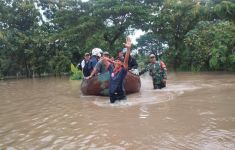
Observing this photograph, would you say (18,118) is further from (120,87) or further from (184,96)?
(184,96)

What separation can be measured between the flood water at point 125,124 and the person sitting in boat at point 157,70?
2.18 metres

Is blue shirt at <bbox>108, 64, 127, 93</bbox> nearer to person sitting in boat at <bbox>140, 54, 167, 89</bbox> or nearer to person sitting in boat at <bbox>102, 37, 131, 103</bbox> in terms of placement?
person sitting in boat at <bbox>102, 37, 131, 103</bbox>

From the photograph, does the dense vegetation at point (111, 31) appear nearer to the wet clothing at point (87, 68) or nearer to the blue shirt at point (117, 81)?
the wet clothing at point (87, 68)

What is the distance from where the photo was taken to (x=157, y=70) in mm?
11539

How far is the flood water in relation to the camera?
4949 millimetres

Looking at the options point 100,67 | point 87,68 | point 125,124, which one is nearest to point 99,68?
point 100,67

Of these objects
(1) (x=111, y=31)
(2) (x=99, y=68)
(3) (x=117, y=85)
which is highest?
(1) (x=111, y=31)

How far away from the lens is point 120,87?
8844mm

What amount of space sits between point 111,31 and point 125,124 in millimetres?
21233

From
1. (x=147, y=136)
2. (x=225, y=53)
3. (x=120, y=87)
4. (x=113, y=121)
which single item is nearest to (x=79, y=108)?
(x=120, y=87)

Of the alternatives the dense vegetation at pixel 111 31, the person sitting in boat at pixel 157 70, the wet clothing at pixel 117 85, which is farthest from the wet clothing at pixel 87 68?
the dense vegetation at pixel 111 31

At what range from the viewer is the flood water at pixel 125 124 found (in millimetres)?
4949

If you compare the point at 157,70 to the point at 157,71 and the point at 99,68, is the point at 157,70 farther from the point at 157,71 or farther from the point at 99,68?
the point at 99,68

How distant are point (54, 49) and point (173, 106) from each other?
23.4m
